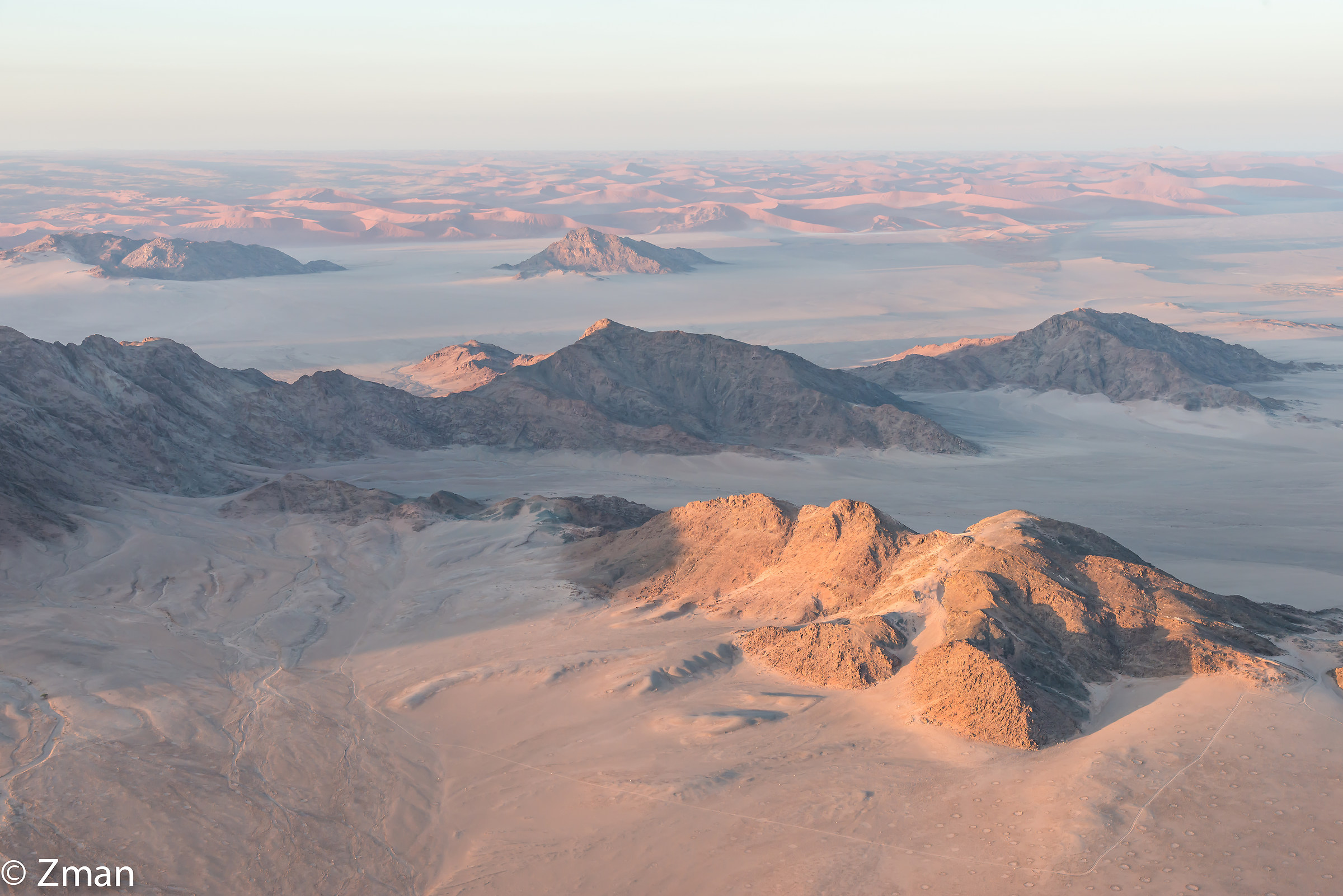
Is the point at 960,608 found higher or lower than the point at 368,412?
higher

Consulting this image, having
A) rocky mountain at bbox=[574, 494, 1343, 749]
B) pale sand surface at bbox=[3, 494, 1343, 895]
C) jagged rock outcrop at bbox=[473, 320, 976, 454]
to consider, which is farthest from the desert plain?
jagged rock outcrop at bbox=[473, 320, 976, 454]

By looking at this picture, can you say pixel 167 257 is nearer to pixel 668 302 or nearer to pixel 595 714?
pixel 668 302

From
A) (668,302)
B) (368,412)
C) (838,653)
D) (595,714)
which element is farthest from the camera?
(668,302)

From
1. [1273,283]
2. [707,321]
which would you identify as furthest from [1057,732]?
[1273,283]

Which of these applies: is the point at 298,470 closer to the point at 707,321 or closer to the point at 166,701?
the point at 166,701

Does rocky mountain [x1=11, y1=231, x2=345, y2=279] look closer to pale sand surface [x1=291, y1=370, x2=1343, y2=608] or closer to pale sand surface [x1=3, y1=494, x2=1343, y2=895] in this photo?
pale sand surface [x1=291, y1=370, x2=1343, y2=608]

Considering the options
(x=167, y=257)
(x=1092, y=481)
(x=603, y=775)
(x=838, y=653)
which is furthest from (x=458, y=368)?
(x=167, y=257)
